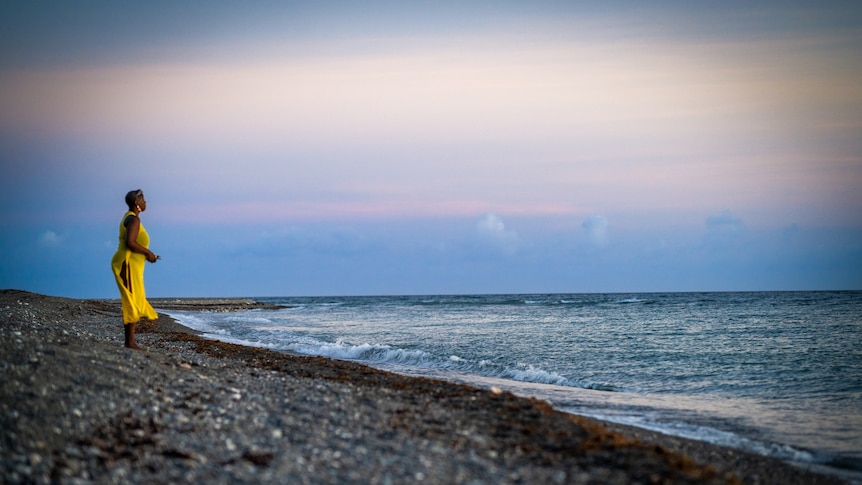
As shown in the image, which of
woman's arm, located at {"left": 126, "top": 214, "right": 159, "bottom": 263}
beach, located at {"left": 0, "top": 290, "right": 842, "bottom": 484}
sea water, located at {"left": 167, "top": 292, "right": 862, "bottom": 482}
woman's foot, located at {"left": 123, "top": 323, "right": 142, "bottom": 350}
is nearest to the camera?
beach, located at {"left": 0, "top": 290, "right": 842, "bottom": 484}

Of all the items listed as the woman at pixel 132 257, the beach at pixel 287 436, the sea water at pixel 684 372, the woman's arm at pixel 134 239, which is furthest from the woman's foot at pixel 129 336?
the sea water at pixel 684 372

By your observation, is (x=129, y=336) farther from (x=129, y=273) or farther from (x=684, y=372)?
(x=684, y=372)

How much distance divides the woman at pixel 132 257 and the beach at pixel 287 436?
160 cm

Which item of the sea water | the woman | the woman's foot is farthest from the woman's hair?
the sea water

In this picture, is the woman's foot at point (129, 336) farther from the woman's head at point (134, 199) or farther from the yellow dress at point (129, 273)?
the woman's head at point (134, 199)

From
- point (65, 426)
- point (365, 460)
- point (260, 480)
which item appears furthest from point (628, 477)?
point (65, 426)

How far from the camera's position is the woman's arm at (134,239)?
12.3 meters

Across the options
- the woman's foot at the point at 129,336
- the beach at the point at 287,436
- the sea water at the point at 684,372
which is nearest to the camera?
the beach at the point at 287,436

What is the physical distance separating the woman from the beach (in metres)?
1.60

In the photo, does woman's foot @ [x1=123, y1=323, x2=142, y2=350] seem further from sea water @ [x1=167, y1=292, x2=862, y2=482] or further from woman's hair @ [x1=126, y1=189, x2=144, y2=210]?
sea water @ [x1=167, y1=292, x2=862, y2=482]

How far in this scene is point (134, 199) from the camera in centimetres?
1238

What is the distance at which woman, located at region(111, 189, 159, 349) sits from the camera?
12.3 meters

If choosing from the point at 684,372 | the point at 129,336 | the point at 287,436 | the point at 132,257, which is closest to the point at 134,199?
the point at 132,257

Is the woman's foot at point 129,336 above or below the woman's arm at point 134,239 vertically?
below
